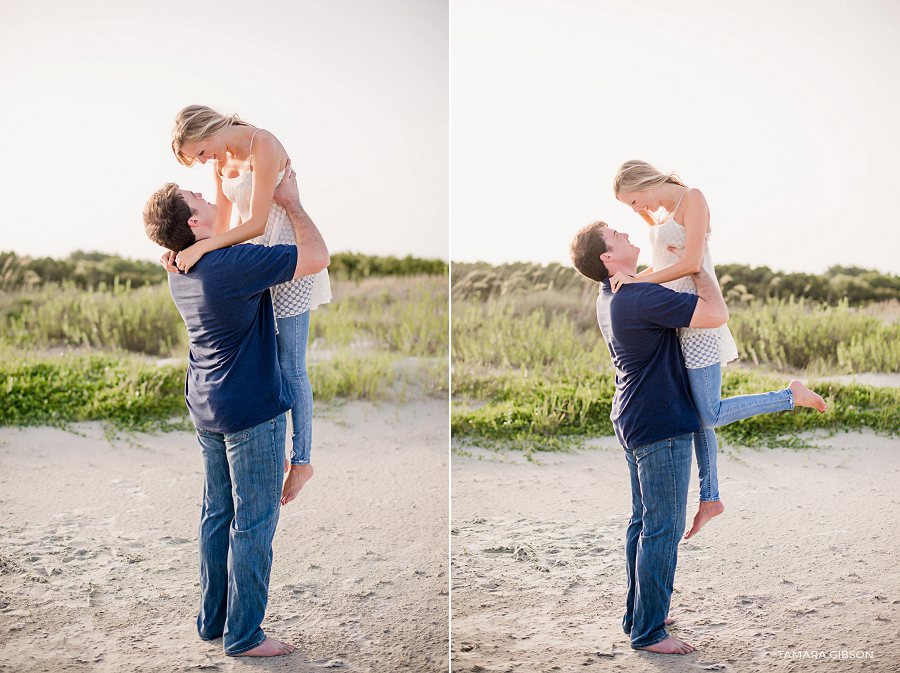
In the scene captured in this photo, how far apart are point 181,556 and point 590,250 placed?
2.58 metres

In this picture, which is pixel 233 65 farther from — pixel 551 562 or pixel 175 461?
pixel 551 562

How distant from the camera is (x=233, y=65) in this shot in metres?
7.38

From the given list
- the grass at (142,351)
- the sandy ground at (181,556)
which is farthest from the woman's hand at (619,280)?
the grass at (142,351)

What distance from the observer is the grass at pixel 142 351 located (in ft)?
20.1

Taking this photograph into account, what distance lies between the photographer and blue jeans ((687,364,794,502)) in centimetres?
263

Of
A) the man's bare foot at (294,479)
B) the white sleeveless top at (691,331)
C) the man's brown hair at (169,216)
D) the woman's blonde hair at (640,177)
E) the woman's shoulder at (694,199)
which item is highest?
the woman's blonde hair at (640,177)

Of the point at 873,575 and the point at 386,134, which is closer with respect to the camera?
the point at 873,575

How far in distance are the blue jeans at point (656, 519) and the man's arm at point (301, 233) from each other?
1200 millimetres

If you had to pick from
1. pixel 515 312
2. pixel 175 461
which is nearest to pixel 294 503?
pixel 175 461

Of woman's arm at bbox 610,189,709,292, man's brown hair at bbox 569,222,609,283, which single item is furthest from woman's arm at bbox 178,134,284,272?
woman's arm at bbox 610,189,709,292

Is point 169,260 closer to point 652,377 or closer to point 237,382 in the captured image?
point 237,382

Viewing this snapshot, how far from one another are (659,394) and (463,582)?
5.27ft

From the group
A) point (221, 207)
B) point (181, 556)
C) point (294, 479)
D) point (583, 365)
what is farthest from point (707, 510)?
point (583, 365)

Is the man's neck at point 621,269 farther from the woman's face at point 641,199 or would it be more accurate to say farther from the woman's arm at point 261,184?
the woman's arm at point 261,184
